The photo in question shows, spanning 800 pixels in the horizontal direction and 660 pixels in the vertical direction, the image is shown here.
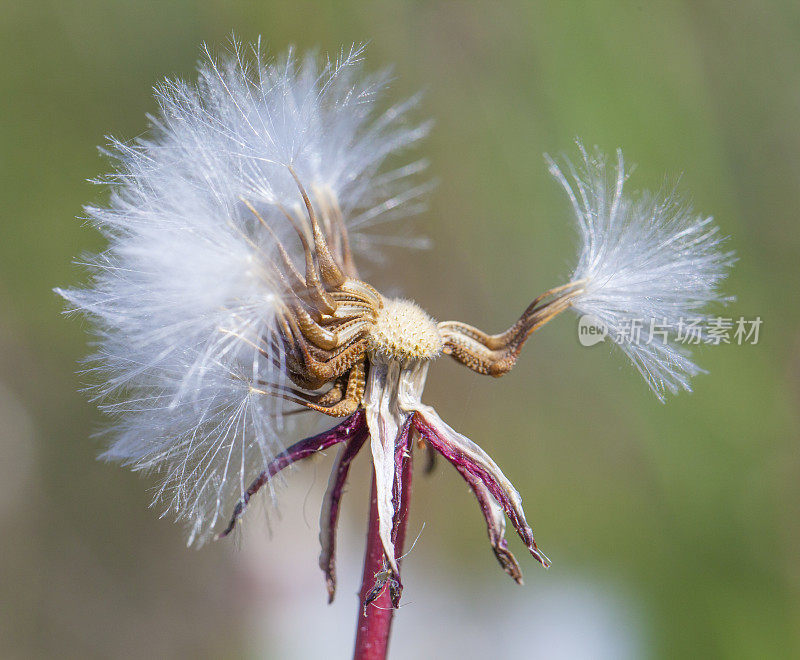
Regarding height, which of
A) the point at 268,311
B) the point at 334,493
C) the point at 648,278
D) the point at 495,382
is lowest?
the point at 334,493

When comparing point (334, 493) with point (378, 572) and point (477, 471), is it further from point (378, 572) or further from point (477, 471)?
point (477, 471)

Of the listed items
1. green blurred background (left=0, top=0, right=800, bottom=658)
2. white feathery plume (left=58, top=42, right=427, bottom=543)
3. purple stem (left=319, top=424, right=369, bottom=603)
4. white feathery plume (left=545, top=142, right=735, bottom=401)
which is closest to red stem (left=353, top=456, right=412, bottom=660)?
purple stem (left=319, top=424, right=369, bottom=603)

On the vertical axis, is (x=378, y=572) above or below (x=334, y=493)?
below

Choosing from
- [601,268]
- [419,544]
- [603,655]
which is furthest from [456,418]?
[601,268]

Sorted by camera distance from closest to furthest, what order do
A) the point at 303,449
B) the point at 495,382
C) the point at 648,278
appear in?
the point at 303,449 → the point at 648,278 → the point at 495,382

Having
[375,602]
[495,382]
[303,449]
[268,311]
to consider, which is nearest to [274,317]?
[268,311]

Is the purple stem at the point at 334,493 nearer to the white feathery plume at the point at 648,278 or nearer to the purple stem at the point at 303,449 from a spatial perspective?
the purple stem at the point at 303,449

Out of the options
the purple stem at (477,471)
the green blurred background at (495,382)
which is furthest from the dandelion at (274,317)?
the green blurred background at (495,382)
